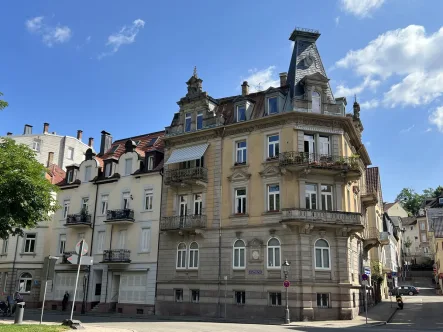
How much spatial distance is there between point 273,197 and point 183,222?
7162 millimetres

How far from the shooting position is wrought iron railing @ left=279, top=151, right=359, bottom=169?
95.1ft

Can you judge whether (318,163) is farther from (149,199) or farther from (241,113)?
(149,199)

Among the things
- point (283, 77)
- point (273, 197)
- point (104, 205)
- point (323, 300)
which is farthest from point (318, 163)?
point (104, 205)

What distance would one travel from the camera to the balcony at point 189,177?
32.7 meters

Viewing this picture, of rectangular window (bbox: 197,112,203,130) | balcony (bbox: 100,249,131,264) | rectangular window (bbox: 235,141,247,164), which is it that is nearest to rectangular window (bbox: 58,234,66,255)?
balcony (bbox: 100,249,131,264)

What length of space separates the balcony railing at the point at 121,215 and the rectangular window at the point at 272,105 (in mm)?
14372

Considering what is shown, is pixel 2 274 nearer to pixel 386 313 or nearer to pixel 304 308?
pixel 304 308

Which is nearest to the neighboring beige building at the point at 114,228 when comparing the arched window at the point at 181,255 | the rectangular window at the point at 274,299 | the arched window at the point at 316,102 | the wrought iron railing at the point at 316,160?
A: the arched window at the point at 181,255

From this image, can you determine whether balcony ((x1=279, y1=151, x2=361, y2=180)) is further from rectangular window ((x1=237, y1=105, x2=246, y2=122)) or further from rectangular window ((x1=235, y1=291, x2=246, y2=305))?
rectangular window ((x1=235, y1=291, x2=246, y2=305))

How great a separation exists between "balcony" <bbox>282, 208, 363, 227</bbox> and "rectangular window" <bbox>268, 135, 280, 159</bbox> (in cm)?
462

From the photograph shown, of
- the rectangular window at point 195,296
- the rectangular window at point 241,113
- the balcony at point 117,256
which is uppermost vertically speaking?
the rectangular window at point 241,113

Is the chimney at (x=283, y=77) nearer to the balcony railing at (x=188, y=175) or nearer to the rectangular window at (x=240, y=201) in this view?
the balcony railing at (x=188, y=175)

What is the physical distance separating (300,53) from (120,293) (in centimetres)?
2413

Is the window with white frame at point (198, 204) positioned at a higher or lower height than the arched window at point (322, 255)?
higher
